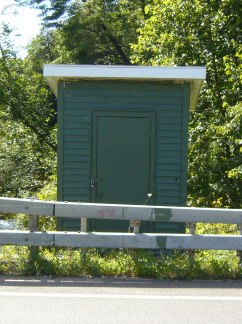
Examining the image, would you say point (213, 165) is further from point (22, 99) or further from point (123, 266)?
point (22, 99)

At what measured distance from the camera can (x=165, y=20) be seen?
17.0 metres

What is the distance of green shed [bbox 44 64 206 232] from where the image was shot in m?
10.0

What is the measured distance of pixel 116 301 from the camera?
258 inches

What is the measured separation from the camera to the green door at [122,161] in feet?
32.8

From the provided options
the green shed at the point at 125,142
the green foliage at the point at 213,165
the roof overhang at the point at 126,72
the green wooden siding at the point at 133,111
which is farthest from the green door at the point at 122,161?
Result: the green foliage at the point at 213,165

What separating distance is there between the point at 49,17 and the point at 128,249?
29.1 meters

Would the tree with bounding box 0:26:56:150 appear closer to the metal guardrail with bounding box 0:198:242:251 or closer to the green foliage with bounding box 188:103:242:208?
the green foliage with bounding box 188:103:242:208

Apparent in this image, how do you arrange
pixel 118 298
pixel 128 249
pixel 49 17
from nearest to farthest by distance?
pixel 118 298
pixel 128 249
pixel 49 17

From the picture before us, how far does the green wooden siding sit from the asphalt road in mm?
2669

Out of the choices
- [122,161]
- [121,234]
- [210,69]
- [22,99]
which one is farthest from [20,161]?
[121,234]

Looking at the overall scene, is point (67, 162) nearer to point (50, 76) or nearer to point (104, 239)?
point (50, 76)

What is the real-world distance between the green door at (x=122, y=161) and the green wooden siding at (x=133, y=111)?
11cm

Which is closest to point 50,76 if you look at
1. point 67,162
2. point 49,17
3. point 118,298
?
point 67,162

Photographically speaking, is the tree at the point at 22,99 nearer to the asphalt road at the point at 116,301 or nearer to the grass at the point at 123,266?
the grass at the point at 123,266
